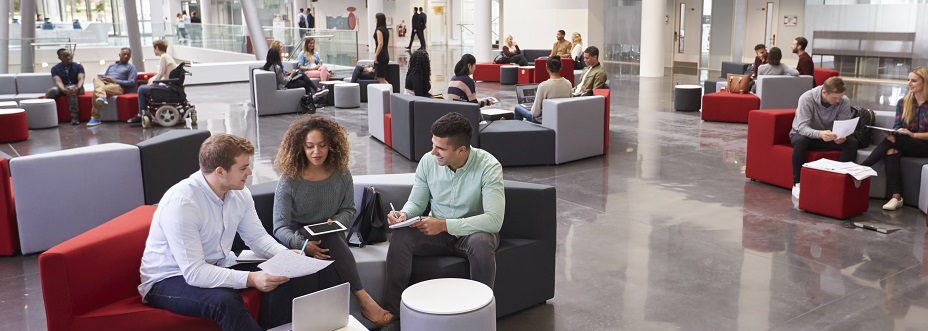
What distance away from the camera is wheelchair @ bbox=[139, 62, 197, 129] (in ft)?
38.8

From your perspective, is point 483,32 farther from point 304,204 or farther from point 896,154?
point 304,204

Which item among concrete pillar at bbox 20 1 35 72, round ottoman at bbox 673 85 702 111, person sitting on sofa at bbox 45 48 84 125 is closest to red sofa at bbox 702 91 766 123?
round ottoman at bbox 673 85 702 111

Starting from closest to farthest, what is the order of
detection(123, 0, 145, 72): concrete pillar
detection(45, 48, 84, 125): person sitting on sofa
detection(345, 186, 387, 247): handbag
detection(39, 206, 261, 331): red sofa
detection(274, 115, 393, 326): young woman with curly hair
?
detection(39, 206, 261, 331): red sofa
detection(274, 115, 393, 326): young woman with curly hair
detection(345, 186, 387, 247): handbag
detection(45, 48, 84, 125): person sitting on sofa
detection(123, 0, 145, 72): concrete pillar

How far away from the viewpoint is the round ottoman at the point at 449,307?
3.56 meters

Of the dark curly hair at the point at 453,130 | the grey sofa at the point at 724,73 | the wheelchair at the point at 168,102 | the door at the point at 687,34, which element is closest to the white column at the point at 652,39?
the door at the point at 687,34

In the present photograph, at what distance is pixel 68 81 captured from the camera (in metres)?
12.3

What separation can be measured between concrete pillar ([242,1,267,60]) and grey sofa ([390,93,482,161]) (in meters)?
11.6

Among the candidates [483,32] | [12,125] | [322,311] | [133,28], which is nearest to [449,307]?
[322,311]

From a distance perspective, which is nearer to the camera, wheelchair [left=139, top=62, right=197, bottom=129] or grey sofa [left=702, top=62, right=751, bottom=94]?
wheelchair [left=139, top=62, right=197, bottom=129]

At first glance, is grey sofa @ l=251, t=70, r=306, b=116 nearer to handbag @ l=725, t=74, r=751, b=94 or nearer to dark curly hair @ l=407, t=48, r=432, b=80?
dark curly hair @ l=407, t=48, r=432, b=80

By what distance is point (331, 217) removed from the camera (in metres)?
4.33

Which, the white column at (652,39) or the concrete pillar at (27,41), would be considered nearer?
the concrete pillar at (27,41)

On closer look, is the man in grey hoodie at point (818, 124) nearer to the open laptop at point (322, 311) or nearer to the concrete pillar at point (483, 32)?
the open laptop at point (322, 311)

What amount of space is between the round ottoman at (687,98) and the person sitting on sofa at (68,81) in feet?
31.4
